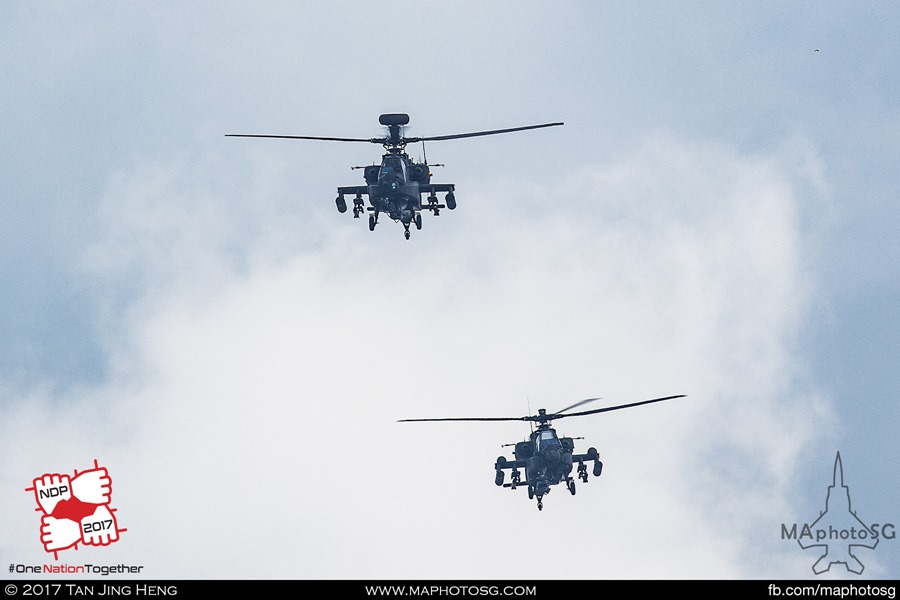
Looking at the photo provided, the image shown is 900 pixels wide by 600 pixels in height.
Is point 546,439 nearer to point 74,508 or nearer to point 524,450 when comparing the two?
point 524,450

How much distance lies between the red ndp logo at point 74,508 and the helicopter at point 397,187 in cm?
2804

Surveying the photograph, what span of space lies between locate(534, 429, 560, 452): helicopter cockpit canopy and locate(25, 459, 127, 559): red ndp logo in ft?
109

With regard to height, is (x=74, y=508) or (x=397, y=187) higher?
(x=397, y=187)

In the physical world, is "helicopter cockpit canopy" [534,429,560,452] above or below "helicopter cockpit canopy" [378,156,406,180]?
below

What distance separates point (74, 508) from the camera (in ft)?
311

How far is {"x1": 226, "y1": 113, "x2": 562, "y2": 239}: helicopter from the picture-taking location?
11575cm

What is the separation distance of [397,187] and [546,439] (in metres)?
19.0

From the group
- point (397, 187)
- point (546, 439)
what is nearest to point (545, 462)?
point (546, 439)

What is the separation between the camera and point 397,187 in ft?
379

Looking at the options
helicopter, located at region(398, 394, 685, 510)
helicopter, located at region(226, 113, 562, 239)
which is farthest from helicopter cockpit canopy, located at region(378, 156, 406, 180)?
helicopter, located at region(398, 394, 685, 510)

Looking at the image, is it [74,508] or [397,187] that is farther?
[397,187]

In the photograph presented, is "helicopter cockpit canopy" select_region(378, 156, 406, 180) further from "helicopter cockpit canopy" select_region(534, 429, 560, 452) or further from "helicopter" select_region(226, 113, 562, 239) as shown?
"helicopter cockpit canopy" select_region(534, 429, 560, 452)

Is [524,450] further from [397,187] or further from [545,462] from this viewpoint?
[397,187]
